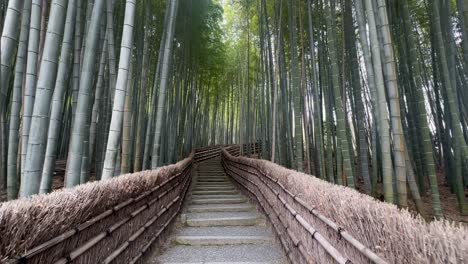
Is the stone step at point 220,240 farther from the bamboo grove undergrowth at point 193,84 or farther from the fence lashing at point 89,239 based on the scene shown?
the bamboo grove undergrowth at point 193,84

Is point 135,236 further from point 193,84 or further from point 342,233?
point 193,84

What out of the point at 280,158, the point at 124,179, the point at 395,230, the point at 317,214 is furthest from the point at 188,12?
the point at 395,230

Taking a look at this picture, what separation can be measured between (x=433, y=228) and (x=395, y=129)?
1634 mm

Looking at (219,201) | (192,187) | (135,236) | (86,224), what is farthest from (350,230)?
(192,187)

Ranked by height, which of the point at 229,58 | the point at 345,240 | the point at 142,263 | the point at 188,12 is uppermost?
the point at 229,58

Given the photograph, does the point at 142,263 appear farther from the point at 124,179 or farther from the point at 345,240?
the point at 345,240

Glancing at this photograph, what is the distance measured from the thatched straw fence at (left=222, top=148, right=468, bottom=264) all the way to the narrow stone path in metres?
0.23

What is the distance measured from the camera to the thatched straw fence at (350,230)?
0.73m

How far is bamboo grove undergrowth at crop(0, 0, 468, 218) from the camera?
213 cm

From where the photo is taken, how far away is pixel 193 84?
8.42 meters

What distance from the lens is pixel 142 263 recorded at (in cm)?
202

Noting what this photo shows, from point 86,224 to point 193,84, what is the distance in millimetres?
7425

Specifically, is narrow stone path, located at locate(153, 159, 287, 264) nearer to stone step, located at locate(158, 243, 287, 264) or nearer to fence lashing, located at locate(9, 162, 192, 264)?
stone step, located at locate(158, 243, 287, 264)

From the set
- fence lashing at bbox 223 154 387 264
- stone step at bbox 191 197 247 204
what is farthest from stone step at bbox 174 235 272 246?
stone step at bbox 191 197 247 204
